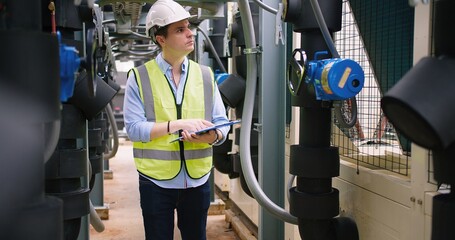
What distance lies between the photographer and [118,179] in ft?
20.2

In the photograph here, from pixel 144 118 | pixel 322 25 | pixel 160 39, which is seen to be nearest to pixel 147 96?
pixel 144 118

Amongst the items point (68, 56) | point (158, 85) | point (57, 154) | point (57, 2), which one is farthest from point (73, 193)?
point (68, 56)

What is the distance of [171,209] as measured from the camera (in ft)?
6.49

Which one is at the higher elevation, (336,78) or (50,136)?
(336,78)

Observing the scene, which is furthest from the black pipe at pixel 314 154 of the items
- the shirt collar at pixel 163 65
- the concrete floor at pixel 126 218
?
the concrete floor at pixel 126 218

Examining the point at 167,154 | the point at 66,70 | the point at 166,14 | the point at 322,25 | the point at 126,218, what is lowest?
the point at 126,218

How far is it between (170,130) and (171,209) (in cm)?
33

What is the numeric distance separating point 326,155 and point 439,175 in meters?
0.86

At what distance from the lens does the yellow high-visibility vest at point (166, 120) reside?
195cm

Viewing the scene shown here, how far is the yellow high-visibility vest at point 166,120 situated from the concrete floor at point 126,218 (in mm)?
1700

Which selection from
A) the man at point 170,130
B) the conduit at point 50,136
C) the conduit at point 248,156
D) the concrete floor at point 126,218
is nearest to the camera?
the conduit at point 50,136

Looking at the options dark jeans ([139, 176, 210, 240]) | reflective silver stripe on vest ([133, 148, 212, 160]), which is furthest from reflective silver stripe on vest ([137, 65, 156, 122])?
dark jeans ([139, 176, 210, 240])

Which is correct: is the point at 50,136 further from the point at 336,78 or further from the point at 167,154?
the point at 167,154

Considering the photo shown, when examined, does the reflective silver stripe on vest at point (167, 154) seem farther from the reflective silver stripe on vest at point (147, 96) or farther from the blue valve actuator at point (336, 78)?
the blue valve actuator at point (336, 78)
